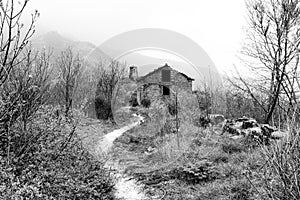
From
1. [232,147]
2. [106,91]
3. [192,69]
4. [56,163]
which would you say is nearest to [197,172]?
[232,147]

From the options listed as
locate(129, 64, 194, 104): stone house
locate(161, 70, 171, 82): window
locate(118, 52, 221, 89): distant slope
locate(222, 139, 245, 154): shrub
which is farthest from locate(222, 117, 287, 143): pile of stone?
locate(161, 70, 171, 82): window

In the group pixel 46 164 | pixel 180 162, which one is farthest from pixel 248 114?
pixel 46 164

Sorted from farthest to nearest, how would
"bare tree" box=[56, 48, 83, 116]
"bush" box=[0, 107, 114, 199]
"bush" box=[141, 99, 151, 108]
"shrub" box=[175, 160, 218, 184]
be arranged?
"bush" box=[141, 99, 151, 108] < "bare tree" box=[56, 48, 83, 116] < "shrub" box=[175, 160, 218, 184] < "bush" box=[0, 107, 114, 199]

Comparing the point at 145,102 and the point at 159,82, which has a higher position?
the point at 159,82

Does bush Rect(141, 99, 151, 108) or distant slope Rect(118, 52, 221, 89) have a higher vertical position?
distant slope Rect(118, 52, 221, 89)

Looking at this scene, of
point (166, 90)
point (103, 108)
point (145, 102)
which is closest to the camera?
point (103, 108)

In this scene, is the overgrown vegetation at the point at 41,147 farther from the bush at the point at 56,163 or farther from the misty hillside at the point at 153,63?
the misty hillside at the point at 153,63

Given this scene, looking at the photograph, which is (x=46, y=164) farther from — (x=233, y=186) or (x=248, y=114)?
(x=248, y=114)

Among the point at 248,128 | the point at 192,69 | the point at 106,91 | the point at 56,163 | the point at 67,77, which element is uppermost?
the point at 192,69

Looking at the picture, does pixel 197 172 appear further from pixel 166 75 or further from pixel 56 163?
pixel 166 75

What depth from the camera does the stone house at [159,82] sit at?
17359mm

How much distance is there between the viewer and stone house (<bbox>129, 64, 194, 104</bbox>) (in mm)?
17359

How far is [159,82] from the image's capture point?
1780 cm

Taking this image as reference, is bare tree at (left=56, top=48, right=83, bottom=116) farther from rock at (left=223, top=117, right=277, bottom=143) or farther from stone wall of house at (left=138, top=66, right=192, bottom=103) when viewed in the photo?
rock at (left=223, top=117, right=277, bottom=143)
